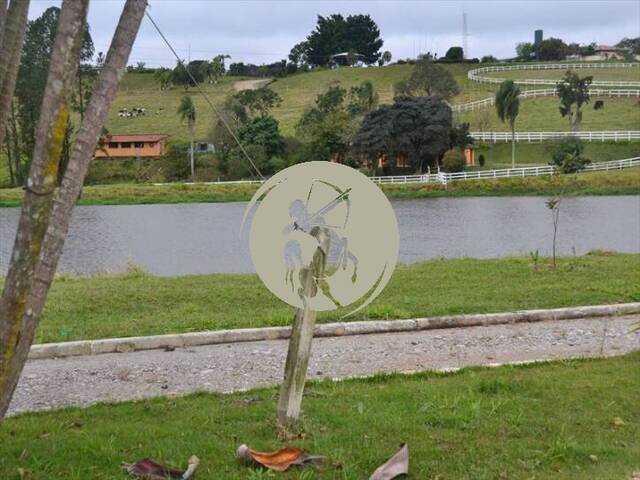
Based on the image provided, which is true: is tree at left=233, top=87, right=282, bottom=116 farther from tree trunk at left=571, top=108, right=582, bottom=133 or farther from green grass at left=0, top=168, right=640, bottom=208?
green grass at left=0, top=168, right=640, bottom=208

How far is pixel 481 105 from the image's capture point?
79125 millimetres

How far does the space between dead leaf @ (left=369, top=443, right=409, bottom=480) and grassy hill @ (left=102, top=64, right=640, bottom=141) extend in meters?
62.9

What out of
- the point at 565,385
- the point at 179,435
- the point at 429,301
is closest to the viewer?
the point at 179,435

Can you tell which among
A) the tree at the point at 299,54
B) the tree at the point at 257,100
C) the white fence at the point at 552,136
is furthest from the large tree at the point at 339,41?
the white fence at the point at 552,136

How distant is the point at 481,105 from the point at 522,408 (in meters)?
75.6

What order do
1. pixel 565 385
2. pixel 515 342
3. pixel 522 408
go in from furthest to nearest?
pixel 515 342
pixel 565 385
pixel 522 408

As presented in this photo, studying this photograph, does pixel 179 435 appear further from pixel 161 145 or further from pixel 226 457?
pixel 161 145

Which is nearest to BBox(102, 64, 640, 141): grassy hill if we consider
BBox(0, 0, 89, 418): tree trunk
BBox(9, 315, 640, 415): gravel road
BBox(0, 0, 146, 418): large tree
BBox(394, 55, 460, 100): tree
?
BBox(394, 55, 460, 100): tree

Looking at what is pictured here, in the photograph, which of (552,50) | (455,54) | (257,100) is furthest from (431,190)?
(552,50)

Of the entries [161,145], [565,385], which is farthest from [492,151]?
[565,385]

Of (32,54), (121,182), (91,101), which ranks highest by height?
(32,54)

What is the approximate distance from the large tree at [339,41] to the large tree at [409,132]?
7061 centimetres

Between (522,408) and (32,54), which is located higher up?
(32,54)

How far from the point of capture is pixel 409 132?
176 ft
